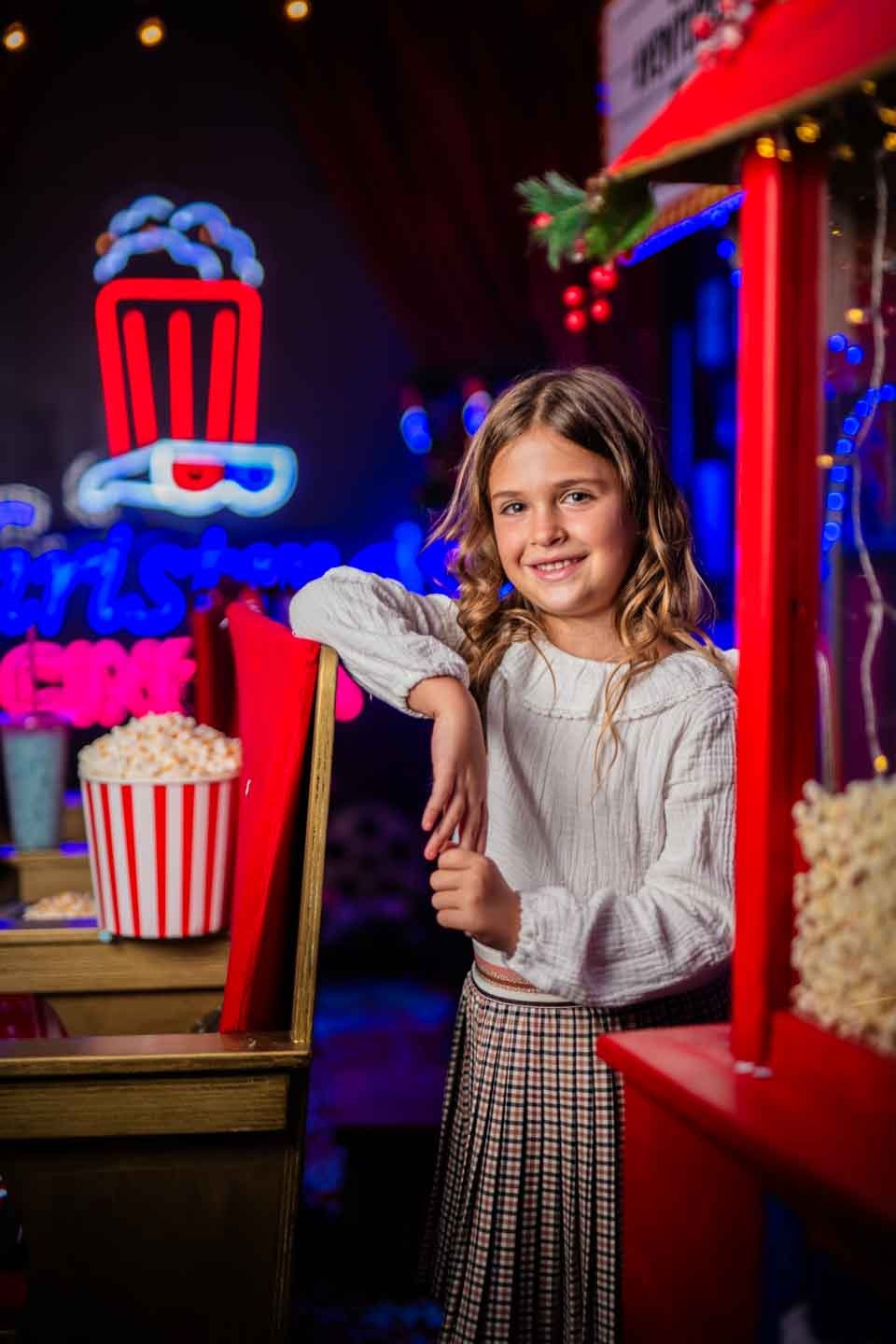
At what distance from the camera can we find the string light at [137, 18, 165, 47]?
462 centimetres

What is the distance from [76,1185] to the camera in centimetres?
150

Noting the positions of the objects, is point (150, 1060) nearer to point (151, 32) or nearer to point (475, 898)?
point (475, 898)

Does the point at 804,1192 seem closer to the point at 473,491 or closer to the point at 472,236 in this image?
the point at 473,491

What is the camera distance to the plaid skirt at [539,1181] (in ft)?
5.11

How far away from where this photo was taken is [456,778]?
1.45 metres

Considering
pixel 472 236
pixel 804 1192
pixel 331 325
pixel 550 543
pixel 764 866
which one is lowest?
pixel 804 1192

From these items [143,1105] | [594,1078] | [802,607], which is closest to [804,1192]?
[802,607]

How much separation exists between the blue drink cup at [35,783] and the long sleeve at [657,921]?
2.28m

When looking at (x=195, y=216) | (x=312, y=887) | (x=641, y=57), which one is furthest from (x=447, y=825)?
(x=195, y=216)

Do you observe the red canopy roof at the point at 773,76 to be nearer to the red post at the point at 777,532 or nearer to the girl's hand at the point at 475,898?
the red post at the point at 777,532

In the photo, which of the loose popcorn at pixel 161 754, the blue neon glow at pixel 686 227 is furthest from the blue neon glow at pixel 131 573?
the loose popcorn at pixel 161 754

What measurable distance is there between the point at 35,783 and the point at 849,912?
2.89m

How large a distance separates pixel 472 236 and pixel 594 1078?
403cm

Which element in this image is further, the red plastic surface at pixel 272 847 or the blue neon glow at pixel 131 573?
the blue neon glow at pixel 131 573
